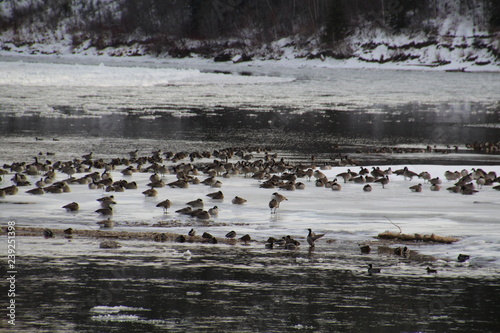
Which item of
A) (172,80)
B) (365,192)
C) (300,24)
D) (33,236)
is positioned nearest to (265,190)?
(365,192)

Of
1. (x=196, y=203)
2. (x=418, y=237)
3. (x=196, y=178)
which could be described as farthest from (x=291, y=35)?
(x=418, y=237)

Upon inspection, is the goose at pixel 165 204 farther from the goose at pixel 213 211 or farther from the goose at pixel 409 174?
the goose at pixel 409 174

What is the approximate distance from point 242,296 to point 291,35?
96238mm

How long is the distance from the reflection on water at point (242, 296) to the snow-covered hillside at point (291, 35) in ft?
227

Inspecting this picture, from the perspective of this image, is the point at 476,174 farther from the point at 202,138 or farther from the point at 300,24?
the point at 300,24

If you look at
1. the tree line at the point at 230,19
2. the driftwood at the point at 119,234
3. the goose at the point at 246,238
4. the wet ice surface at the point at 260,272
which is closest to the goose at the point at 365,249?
the wet ice surface at the point at 260,272

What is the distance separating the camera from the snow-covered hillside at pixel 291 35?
3238 inches

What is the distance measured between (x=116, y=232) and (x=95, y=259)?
1.35m

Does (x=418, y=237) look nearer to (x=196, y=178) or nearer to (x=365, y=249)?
(x=365, y=249)

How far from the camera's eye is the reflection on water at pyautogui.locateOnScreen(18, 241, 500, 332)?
5.42 meters

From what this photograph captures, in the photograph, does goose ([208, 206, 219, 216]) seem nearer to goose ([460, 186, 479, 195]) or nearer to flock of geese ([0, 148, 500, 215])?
flock of geese ([0, 148, 500, 215])

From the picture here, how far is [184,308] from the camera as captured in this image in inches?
227

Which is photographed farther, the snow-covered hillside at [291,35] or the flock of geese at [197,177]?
the snow-covered hillside at [291,35]

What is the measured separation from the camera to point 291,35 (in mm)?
99938
